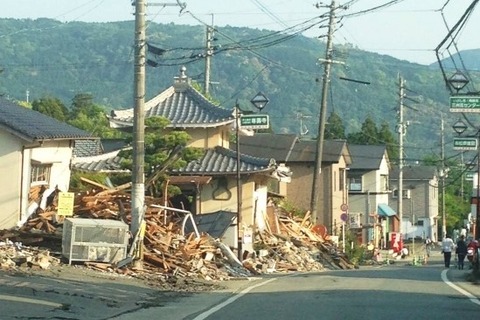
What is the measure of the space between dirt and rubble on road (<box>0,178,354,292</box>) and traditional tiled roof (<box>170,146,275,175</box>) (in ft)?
11.7

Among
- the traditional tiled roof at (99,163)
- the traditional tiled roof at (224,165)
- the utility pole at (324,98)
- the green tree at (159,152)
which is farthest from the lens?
the utility pole at (324,98)

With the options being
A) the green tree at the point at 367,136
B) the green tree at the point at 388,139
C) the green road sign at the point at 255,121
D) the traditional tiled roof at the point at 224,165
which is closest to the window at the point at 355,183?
the green tree at the point at 367,136

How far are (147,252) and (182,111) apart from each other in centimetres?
1490

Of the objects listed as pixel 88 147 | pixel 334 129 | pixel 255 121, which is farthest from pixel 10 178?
pixel 334 129

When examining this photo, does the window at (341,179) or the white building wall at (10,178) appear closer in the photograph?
the white building wall at (10,178)

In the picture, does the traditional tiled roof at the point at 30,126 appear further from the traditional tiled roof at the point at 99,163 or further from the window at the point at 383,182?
the window at the point at 383,182

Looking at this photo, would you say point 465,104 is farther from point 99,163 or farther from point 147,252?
point 99,163

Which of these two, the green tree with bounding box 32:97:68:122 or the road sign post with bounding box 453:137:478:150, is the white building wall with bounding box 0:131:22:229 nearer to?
the road sign post with bounding box 453:137:478:150

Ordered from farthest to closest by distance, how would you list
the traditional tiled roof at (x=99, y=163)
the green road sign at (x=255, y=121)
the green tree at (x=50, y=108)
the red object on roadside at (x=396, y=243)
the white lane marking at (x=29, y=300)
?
the green tree at (x=50, y=108) → the red object on roadside at (x=396, y=243) → the green road sign at (x=255, y=121) → the traditional tiled roof at (x=99, y=163) → the white lane marking at (x=29, y=300)

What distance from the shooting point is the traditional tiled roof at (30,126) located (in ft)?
94.0

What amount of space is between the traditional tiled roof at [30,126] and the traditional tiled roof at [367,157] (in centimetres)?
4302

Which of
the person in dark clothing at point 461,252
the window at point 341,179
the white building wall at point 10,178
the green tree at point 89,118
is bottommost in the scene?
the person in dark clothing at point 461,252

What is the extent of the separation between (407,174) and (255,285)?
69.4m

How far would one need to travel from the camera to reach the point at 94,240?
26500 millimetres
